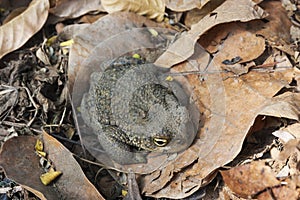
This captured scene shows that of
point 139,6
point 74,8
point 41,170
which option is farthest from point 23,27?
point 41,170

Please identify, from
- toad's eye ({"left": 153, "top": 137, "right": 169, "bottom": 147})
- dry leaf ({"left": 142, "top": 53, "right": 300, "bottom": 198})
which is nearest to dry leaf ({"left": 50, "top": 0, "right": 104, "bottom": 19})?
dry leaf ({"left": 142, "top": 53, "right": 300, "bottom": 198})

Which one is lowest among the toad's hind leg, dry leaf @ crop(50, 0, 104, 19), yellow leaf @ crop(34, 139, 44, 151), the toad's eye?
the toad's hind leg

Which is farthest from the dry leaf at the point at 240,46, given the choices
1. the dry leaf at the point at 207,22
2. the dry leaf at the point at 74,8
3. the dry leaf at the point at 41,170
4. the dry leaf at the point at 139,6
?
the dry leaf at the point at 41,170

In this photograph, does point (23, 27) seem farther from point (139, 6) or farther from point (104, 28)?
point (139, 6)

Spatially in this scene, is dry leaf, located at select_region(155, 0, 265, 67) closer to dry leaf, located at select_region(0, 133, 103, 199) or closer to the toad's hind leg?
the toad's hind leg

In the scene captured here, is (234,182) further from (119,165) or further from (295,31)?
(295,31)

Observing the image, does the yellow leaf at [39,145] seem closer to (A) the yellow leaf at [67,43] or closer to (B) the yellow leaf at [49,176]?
(B) the yellow leaf at [49,176]
